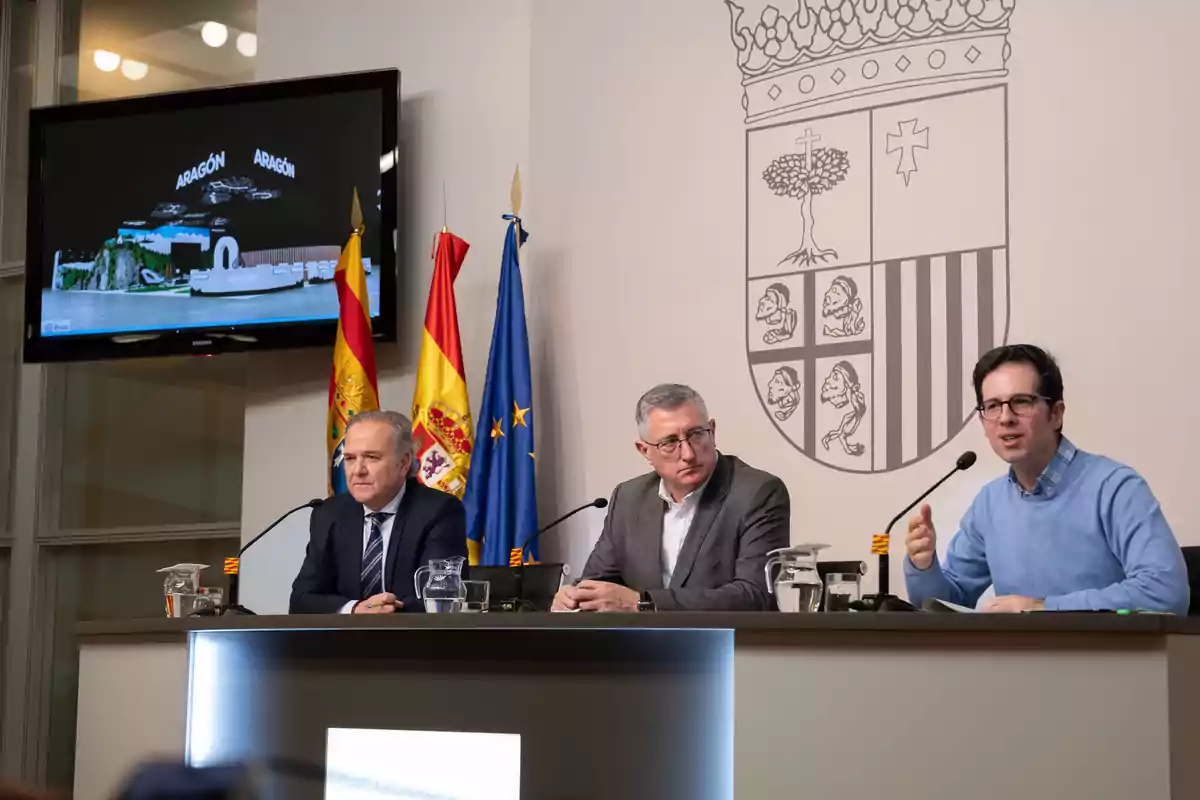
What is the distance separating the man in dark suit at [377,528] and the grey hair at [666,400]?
68 cm

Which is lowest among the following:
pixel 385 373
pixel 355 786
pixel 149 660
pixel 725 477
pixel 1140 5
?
pixel 355 786

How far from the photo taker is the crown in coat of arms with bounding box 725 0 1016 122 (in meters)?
4.51

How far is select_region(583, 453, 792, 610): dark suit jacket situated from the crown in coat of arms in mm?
1607

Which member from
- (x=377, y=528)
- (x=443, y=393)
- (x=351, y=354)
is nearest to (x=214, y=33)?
(x=351, y=354)

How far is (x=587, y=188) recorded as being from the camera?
17.4 ft

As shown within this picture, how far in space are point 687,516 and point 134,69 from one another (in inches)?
171

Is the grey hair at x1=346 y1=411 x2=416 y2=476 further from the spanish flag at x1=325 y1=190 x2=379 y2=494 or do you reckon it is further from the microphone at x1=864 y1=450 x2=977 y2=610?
the microphone at x1=864 y1=450 x2=977 y2=610

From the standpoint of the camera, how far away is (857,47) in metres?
4.74

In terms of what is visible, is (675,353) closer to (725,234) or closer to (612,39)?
(725,234)

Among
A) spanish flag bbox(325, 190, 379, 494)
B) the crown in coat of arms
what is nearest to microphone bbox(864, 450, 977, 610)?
the crown in coat of arms

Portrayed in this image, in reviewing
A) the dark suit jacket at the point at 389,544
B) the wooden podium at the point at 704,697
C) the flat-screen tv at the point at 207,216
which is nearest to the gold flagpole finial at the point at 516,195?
the flat-screen tv at the point at 207,216

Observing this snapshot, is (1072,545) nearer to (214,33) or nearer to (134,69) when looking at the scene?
(214,33)

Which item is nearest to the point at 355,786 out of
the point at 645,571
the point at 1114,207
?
the point at 645,571

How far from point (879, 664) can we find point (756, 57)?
295 centimetres
